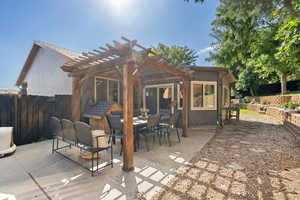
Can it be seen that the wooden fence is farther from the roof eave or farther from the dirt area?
the roof eave

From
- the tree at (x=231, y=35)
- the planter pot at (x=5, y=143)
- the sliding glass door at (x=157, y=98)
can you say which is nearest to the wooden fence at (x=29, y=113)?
the planter pot at (x=5, y=143)

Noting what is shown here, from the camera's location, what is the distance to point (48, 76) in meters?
7.85

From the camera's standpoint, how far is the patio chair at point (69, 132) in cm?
300

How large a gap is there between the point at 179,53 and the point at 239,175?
22.7 metres

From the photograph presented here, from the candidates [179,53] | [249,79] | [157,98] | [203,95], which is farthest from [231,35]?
[179,53]

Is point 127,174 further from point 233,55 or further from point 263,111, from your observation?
point 263,111

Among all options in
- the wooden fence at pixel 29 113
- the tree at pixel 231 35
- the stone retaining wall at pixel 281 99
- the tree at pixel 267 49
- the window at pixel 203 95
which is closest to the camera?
the tree at pixel 231 35

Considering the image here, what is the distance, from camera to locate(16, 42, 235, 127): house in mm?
6585

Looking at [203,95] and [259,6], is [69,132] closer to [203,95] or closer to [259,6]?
[259,6]

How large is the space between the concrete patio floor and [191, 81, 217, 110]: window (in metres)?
3.74

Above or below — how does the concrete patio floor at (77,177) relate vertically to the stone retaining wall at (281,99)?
below

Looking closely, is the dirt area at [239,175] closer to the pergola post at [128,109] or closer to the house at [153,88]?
the pergola post at [128,109]

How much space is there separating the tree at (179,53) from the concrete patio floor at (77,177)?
2135 cm

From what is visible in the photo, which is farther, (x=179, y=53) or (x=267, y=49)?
(x=179, y=53)
